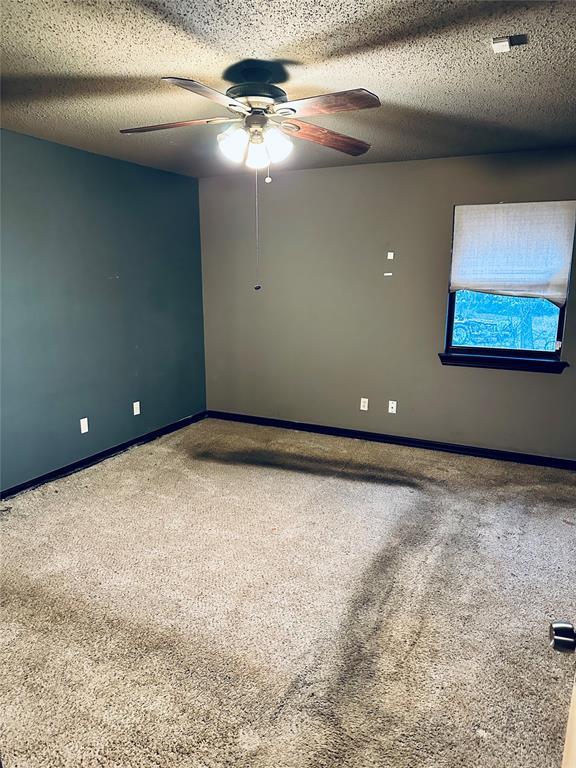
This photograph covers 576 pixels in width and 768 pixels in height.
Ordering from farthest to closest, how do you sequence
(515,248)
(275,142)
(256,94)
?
1. (515,248)
2. (275,142)
3. (256,94)

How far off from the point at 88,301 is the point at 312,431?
228 cm

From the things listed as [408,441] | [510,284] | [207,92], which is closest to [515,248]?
[510,284]

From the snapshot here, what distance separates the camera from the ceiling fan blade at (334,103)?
5.98ft

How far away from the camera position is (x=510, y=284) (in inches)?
148

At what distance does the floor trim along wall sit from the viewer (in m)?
3.69

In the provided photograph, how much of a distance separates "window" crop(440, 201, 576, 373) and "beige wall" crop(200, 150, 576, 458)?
0.31 ft

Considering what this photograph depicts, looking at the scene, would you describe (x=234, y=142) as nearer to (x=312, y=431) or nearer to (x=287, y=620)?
(x=287, y=620)

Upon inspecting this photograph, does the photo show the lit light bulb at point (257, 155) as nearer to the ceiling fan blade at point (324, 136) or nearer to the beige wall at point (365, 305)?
the ceiling fan blade at point (324, 136)

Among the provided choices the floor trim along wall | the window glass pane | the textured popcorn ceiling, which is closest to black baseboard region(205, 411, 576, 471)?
the floor trim along wall

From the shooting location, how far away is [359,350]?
4.41m

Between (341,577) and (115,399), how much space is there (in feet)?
8.19

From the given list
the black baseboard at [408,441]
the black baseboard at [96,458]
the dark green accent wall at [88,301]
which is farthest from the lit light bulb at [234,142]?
the black baseboard at [408,441]

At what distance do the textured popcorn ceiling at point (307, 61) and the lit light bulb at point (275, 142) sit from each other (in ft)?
0.73

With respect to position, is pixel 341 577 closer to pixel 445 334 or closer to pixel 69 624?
pixel 69 624
